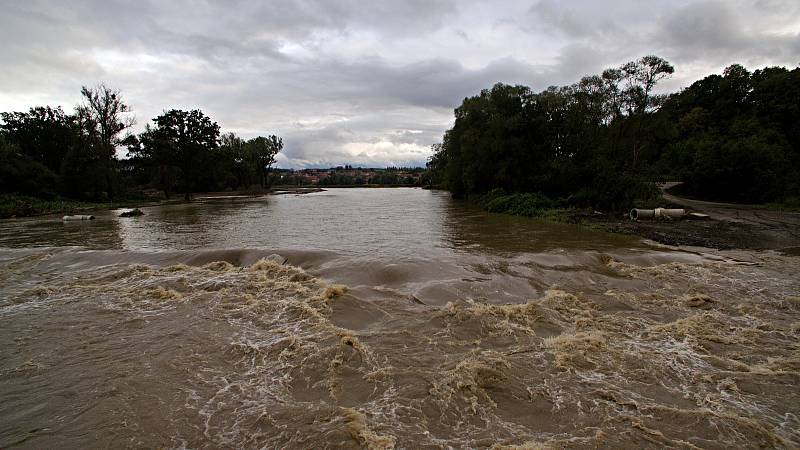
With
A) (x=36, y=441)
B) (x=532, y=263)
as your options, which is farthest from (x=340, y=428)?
(x=532, y=263)

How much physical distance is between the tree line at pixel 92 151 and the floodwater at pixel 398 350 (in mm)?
26508

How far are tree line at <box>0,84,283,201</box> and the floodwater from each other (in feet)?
87.0

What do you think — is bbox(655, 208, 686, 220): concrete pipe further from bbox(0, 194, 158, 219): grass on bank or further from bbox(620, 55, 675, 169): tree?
bbox(0, 194, 158, 219): grass on bank

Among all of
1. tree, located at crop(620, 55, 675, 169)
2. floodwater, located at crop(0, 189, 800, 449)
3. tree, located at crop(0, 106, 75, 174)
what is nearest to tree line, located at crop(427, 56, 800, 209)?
tree, located at crop(620, 55, 675, 169)

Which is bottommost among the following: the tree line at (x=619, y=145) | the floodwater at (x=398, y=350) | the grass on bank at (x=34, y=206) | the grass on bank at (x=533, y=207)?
the floodwater at (x=398, y=350)

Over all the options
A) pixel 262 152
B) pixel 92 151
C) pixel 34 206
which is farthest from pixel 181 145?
pixel 262 152

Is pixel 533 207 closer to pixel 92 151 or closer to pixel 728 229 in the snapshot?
pixel 728 229

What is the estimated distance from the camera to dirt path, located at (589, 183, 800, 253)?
506 inches

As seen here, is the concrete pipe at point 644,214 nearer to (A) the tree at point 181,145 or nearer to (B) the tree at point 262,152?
(A) the tree at point 181,145

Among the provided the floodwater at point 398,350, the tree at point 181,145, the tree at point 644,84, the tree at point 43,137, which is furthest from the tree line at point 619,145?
the tree at point 43,137

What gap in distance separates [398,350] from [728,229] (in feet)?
56.2

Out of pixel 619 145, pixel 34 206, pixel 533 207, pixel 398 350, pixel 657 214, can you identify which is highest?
pixel 619 145

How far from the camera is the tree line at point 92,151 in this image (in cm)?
2927

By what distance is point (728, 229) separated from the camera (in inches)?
595
